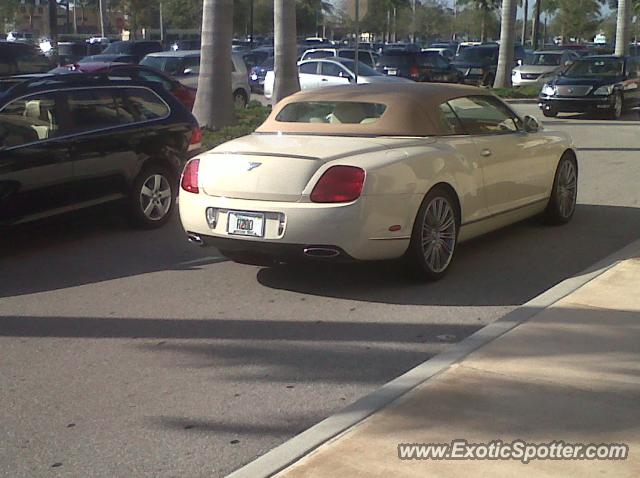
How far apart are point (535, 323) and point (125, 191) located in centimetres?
481

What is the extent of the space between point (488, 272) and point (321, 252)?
1.75 metres

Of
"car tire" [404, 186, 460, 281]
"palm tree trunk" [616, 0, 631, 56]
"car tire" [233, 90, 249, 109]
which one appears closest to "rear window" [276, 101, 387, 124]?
"car tire" [404, 186, 460, 281]

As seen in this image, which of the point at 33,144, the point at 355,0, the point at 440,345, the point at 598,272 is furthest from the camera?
the point at 355,0

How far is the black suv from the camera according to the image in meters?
8.54

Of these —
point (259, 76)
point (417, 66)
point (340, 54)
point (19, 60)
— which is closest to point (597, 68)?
point (417, 66)

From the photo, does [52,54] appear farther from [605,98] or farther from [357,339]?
[357,339]

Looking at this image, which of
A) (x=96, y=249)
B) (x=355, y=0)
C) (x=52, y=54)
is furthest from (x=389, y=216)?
(x=52, y=54)

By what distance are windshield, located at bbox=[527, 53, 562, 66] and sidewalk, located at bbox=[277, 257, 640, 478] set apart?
2952 cm

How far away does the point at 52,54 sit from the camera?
3700 cm

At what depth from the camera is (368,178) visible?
696 cm

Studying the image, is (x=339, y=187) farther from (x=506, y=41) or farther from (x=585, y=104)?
(x=506, y=41)

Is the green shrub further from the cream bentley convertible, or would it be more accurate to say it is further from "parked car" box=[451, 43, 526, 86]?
"parked car" box=[451, 43, 526, 86]

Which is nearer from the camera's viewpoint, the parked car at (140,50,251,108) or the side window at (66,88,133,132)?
the side window at (66,88,133,132)

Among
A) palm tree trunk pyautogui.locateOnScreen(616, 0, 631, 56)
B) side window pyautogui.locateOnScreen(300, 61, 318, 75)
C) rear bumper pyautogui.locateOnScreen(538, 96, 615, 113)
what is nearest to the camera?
rear bumper pyautogui.locateOnScreen(538, 96, 615, 113)
